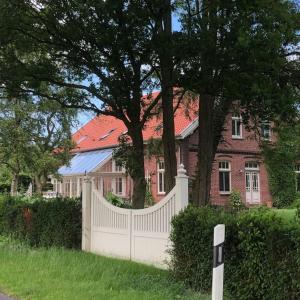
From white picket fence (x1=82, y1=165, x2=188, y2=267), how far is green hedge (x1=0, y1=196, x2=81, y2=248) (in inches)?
15.7

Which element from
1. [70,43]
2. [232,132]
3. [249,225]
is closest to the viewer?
[249,225]

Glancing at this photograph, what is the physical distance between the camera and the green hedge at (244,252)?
6.90 meters

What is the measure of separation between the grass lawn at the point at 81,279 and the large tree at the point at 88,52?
130 inches

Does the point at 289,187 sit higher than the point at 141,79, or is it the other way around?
the point at 141,79

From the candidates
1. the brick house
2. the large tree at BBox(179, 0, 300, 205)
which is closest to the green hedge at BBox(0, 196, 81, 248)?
the large tree at BBox(179, 0, 300, 205)

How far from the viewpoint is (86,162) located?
40.3m

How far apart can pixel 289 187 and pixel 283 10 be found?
91.7 ft

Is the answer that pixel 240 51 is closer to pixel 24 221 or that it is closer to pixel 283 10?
pixel 283 10

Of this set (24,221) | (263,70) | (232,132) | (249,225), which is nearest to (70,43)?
(263,70)

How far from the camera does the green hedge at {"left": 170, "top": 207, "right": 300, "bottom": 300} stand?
22.6 ft

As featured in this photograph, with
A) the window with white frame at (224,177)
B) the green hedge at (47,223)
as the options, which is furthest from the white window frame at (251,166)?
the green hedge at (47,223)

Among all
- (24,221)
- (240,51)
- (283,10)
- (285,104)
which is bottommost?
(24,221)

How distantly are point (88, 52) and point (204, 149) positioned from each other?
4.19 meters

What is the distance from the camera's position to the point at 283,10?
11203mm
